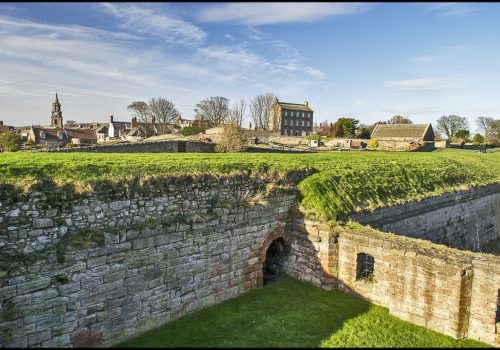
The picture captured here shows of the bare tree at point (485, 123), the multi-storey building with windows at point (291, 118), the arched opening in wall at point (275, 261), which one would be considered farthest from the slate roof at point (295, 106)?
the arched opening in wall at point (275, 261)

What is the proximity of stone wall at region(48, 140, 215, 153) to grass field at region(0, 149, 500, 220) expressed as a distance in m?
7.49

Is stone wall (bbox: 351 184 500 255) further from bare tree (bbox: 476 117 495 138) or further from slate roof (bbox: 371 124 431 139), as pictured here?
bare tree (bbox: 476 117 495 138)

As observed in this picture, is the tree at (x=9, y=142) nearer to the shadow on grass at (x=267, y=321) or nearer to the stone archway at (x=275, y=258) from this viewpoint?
the stone archway at (x=275, y=258)

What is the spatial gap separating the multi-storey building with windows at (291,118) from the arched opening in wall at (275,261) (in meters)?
63.7

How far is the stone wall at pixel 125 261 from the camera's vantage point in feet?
21.3

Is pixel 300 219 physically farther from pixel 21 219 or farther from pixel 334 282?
pixel 21 219

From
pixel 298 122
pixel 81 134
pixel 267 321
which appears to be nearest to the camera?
pixel 267 321

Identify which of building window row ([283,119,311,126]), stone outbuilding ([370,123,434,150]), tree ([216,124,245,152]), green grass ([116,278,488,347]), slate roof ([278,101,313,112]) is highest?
slate roof ([278,101,313,112])

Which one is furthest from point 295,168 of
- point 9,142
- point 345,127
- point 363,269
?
point 345,127

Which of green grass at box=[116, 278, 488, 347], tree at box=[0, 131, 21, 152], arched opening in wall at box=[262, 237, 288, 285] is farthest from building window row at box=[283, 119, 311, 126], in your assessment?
green grass at box=[116, 278, 488, 347]

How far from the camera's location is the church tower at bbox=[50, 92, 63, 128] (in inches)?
2980

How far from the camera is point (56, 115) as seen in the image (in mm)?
76812

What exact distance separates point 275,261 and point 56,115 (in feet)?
258

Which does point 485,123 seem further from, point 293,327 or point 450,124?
point 293,327
